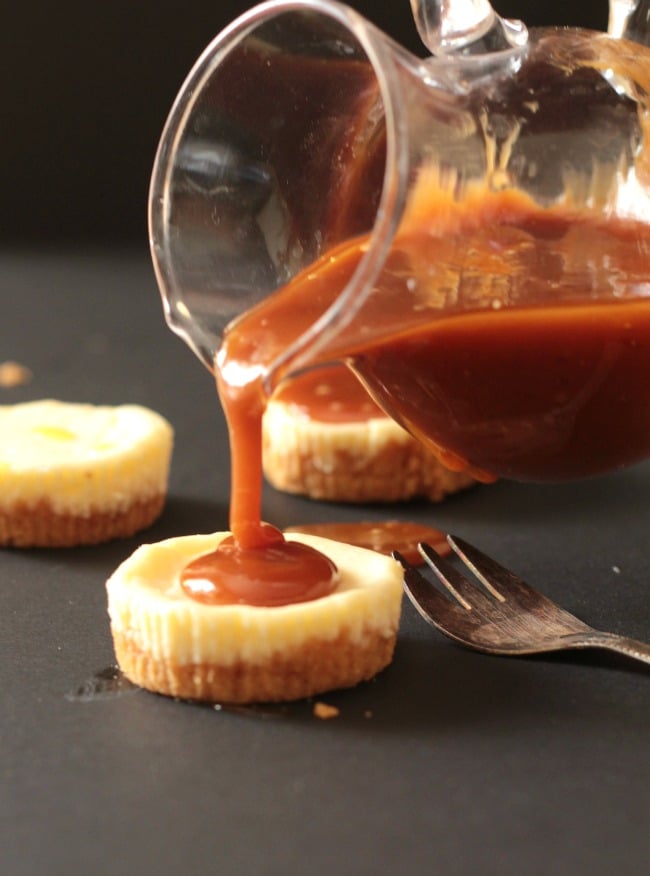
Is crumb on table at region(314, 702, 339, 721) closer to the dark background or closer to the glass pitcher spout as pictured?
the glass pitcher spout

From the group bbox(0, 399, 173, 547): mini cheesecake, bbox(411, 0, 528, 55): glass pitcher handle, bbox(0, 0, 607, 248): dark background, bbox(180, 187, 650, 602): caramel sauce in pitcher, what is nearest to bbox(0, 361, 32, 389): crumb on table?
bbox(0, 399, 173, 547): mini cheesecake

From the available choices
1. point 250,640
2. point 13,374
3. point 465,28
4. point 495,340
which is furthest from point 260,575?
point 13,374

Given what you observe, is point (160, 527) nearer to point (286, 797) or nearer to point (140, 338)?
point (286, 797)

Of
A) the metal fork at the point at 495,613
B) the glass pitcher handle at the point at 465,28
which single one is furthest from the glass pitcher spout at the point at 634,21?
the metal fork at the point at 495,613

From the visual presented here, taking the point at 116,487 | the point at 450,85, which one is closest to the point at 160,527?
the point at 116,487

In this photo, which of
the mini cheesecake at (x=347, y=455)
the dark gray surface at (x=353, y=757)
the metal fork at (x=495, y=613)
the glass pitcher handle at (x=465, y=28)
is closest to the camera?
the dark gray surface at (x=353, y=757)

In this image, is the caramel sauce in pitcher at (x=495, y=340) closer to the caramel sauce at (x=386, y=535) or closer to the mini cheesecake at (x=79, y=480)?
the caramel sauce at (x=386, y=535)
